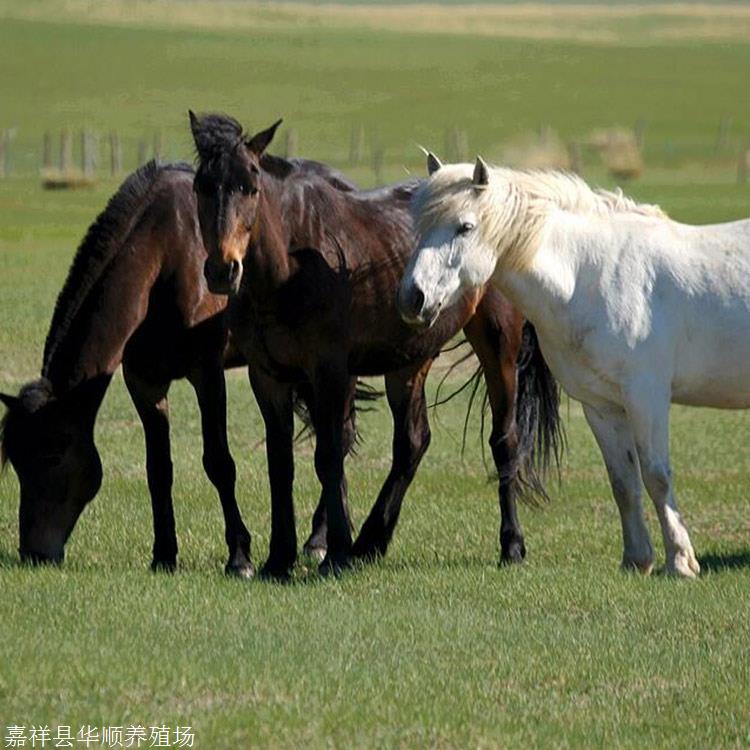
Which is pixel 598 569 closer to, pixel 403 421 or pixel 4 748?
pixel 403 421

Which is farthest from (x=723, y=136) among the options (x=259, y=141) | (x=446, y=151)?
(x=259, y=141)

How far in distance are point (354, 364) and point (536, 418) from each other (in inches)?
72.9

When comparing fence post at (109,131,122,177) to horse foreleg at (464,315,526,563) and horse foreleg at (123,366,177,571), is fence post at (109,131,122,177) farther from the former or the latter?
horse foreleg at (123,366,177,571)

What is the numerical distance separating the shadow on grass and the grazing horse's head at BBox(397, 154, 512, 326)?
82.7 inches

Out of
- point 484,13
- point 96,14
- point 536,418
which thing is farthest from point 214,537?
point 484,13

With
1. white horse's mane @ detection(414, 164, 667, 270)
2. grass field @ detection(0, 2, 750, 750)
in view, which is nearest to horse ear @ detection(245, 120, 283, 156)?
white horse's mane @ detection(414, 164, 667, 270)

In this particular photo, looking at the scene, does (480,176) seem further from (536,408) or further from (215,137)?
(536,408)

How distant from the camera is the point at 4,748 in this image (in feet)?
18.4

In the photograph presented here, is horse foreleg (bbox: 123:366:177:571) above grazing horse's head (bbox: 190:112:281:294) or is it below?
below

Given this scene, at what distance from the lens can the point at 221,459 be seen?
9617 millimetres

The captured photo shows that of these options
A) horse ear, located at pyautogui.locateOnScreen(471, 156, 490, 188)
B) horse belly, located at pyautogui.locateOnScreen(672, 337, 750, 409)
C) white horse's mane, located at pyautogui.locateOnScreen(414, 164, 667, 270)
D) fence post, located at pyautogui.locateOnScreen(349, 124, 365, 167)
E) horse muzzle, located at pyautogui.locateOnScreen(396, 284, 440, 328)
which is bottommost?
fence post, located at pyautogui.locateOnScreen(349, 124, 365, 167)

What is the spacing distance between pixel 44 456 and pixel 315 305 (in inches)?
63.8

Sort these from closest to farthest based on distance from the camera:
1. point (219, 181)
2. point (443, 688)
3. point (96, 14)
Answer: point (443, 688) → point (219, 181) → point (96, 14)

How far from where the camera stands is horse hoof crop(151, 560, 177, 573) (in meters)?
9.20
